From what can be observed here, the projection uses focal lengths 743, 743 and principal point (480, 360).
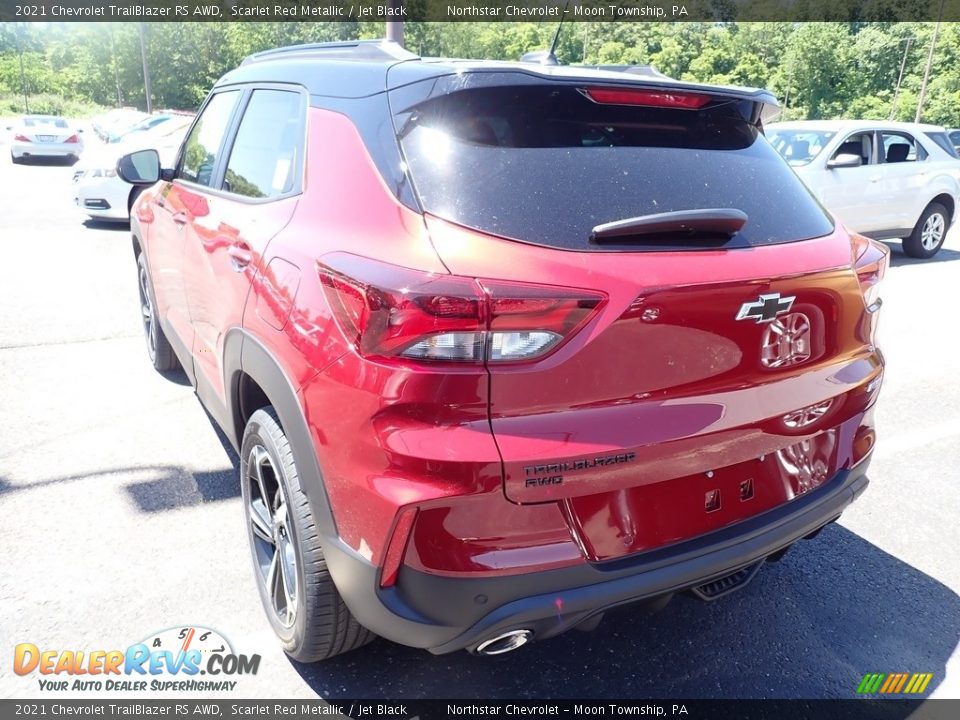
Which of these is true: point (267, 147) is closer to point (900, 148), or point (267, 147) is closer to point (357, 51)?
point (357, 51)

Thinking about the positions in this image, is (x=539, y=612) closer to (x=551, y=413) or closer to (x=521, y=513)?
(x=521, y=513)

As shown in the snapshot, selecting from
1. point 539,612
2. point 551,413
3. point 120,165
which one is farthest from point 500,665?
point 120,165

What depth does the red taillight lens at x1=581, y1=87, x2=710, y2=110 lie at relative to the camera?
6.70ft

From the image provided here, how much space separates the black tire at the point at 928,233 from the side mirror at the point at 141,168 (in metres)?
9.71

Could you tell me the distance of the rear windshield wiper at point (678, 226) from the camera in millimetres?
1789

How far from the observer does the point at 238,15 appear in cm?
5894

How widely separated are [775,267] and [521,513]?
92cm

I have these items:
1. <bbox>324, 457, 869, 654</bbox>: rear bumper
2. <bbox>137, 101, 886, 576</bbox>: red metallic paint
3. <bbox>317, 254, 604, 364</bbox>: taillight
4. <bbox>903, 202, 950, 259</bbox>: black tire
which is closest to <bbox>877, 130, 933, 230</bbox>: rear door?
<bbox>903, 202, 950, 259</bbox>: black tire

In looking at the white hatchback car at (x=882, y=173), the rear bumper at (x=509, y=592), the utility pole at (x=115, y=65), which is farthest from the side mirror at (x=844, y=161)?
the utility pole at (x=115, y=65)

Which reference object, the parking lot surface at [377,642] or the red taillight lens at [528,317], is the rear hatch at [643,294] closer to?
the red taillight lens at [528,317]

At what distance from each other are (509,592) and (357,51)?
1.84 meters

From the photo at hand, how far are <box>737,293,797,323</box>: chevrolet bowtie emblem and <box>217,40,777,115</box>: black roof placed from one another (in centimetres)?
70

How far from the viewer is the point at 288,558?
225 centimetres

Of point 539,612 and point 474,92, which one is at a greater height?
point 474,92
